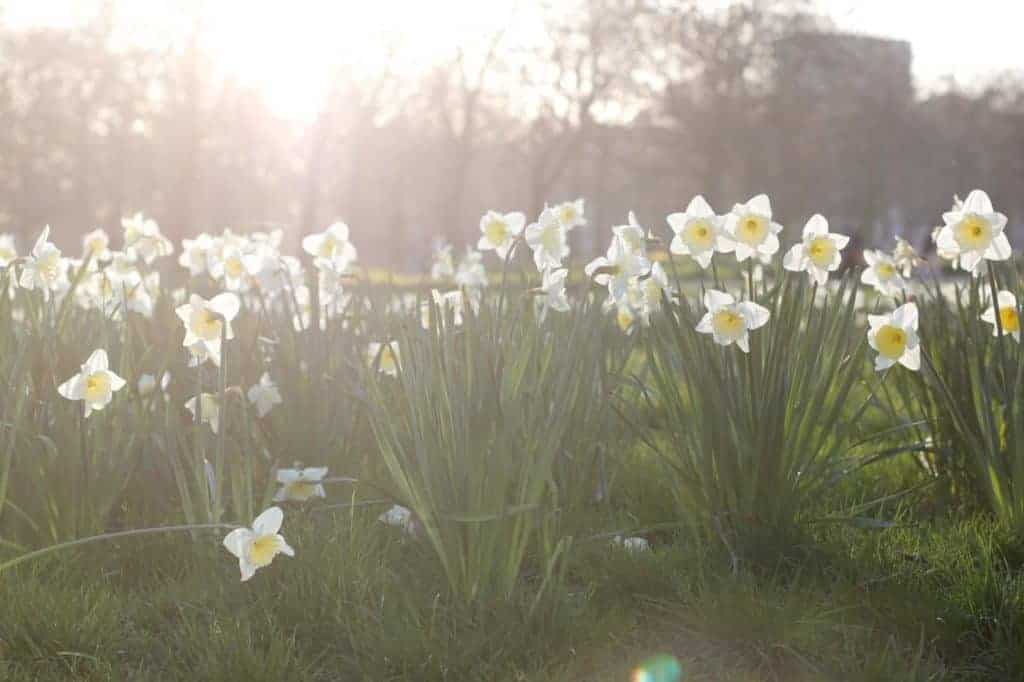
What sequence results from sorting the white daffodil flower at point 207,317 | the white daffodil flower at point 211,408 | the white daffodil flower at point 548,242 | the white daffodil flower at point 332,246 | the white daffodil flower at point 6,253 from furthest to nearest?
1. the white daffodil flower at point 6,253
2. the white daffodil flower at point 332,246
3. the white daffodil flower at point 548,242
4. the white daffodil flower at point 211,408
5. the white daffodil flower at point 207,317

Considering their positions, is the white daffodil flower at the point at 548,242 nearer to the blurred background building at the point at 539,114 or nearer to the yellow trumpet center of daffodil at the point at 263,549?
the yellow trumpet center of daffodil at the point at 263,549

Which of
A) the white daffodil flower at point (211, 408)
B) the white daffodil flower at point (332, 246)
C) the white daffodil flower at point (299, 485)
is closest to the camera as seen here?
the white daffodil flower at point (299, 485)

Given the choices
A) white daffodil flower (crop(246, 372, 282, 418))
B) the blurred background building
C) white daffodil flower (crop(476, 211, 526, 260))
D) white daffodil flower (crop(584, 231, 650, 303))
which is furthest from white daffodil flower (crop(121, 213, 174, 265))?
the blurred background building

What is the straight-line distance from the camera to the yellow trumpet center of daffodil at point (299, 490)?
3068 millimetres

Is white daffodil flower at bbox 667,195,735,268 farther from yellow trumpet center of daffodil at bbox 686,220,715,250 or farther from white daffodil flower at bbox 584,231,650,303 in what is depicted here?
white daffodil flower at bbox 584,231,650,303

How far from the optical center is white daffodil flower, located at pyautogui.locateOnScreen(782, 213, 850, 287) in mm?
3072

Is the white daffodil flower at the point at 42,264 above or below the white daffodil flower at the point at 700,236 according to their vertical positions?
below

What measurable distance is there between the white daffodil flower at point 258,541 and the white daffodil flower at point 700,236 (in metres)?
1.31

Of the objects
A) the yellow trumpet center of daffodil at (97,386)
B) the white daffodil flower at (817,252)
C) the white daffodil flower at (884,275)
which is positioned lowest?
the yellow trumpet center of daffodil at (97,386)

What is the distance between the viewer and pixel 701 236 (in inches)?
120

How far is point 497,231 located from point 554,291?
25.1 inches

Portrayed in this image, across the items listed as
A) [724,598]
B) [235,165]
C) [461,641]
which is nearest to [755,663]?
[724,598]

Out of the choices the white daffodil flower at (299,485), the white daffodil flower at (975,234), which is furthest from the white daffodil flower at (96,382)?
the white daffodil flower at (975,234)

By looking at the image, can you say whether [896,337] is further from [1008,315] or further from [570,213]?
[570,213]
